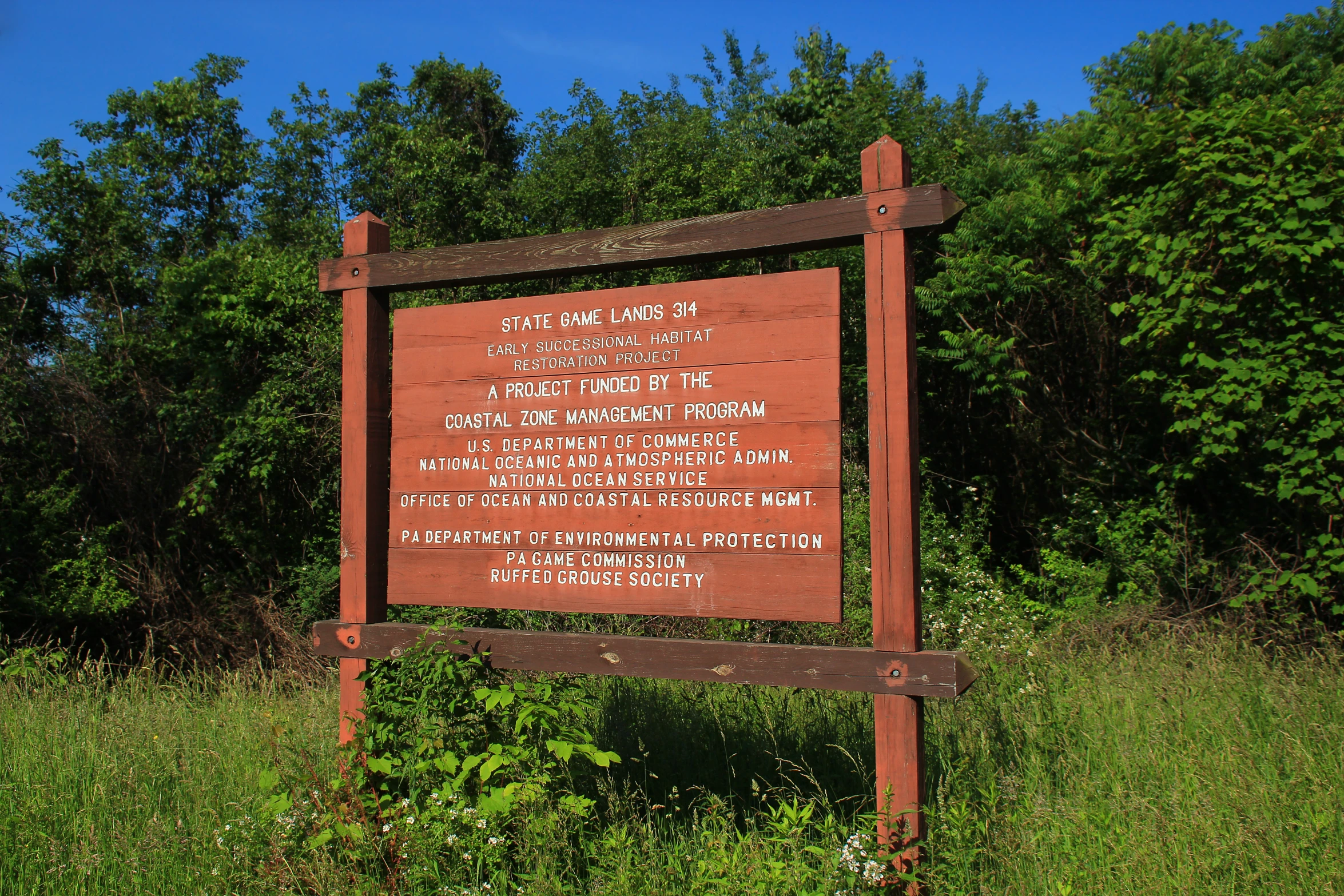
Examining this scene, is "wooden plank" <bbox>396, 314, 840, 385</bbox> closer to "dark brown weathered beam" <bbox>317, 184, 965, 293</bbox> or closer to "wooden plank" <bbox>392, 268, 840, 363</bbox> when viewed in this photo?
"wooden plank" <bbox>392, 268, 840, 363</bbox>

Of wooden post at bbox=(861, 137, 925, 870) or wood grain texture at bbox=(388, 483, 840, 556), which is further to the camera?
wood grain texture at bbox=(388, 483, 840, 556)

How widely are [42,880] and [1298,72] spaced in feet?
38.4

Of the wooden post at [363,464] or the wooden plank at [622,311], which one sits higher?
the wooden plank at [622,311]

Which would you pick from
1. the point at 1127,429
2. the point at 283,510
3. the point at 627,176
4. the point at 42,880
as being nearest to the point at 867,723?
the point at 42,880

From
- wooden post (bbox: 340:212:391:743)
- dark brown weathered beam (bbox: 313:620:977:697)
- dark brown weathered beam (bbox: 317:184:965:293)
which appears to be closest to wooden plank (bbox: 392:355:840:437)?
wooden post (bbox: 340:212:391:743)

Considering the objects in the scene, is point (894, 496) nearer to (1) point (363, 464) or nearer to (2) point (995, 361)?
(1) point (363, 464)

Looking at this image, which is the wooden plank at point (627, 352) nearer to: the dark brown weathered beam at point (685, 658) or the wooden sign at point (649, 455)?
the wooden sign at point (649, 455)

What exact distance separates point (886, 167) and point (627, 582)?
174cm

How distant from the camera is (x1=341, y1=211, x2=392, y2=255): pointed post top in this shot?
12.5 feet

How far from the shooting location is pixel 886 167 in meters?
2.99

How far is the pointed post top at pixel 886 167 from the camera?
297 cm

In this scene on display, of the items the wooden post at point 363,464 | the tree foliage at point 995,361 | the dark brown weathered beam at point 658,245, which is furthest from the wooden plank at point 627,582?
the tree foliage at point 995,361

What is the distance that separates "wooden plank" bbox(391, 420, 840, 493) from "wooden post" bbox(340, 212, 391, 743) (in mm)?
133

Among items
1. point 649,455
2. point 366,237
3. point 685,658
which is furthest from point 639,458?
point 366,237
